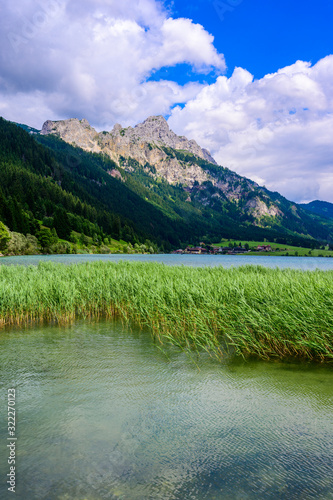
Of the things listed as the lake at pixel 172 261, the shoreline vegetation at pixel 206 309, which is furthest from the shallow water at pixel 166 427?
the lake at pixel 172 261

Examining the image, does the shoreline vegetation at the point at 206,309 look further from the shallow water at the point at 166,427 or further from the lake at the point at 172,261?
the lake at the point at 172,261

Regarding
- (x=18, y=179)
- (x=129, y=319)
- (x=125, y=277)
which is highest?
(x=18, y=179)

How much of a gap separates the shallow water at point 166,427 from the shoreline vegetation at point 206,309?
3.23 feet

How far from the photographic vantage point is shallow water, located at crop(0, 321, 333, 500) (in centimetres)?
500

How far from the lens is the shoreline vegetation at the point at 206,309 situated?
1136cm

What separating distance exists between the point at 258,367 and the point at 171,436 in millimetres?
5309

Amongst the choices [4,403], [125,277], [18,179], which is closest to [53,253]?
[18,179]

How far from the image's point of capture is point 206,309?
1411cm

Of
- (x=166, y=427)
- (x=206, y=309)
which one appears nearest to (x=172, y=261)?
(x=206, y=309)

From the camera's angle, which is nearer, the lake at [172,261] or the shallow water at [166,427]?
the shallow water at [166,427]

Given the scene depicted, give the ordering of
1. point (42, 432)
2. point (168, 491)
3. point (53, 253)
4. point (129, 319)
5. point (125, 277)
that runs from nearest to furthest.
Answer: point (168, 491)
point (42, 432)
point (129, 319)
point (125, 277)
point (53, 253)

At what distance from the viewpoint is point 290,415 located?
7367 mm

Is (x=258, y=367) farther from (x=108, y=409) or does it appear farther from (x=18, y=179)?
(x=18, y=179)

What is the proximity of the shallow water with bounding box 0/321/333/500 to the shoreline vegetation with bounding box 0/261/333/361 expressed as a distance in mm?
986
